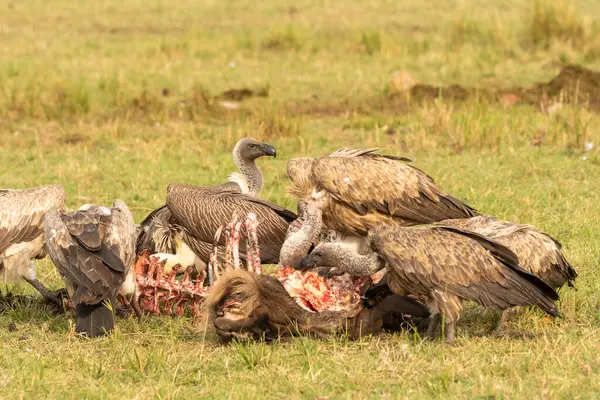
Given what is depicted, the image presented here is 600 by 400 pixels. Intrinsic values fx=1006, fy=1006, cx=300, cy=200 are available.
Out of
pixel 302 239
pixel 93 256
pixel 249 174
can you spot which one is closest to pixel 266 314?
pixel 302 239

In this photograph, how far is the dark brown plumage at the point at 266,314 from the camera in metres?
4.96

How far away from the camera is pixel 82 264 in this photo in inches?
211

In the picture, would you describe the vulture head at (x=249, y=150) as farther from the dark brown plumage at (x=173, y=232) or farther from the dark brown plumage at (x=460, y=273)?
the dark brown plumage at (x=460, y=273)

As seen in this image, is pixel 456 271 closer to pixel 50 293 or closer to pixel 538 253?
pixel 538 253

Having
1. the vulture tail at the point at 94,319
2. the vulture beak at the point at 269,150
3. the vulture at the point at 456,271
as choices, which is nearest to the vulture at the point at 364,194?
the vulture beak at the point at 269,150

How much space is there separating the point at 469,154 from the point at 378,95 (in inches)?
111

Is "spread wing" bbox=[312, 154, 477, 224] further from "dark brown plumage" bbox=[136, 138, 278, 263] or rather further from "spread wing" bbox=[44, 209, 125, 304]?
"spread wing" bbox=[44, 209, 125, 304]

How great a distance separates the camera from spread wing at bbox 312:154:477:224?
6.13 m

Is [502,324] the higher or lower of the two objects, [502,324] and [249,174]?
the lower

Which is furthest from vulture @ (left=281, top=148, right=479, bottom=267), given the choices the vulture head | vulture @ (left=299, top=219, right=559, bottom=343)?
vulture @ (left=299, top=219, right=559, bottom=343)

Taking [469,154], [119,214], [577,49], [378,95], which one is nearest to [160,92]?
[378,95]

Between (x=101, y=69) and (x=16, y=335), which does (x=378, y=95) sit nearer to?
(x=101, y=69)

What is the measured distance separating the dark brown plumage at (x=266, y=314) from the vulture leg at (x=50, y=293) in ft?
4.43

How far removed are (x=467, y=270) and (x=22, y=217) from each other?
109 inches
